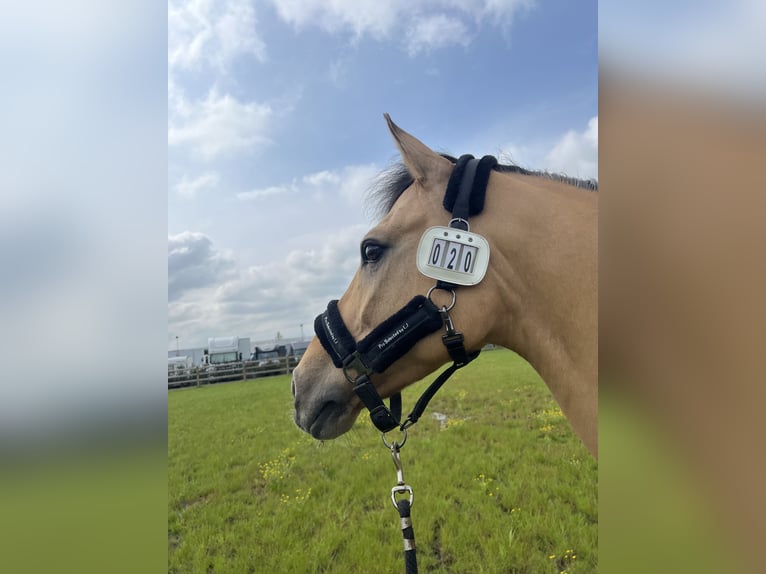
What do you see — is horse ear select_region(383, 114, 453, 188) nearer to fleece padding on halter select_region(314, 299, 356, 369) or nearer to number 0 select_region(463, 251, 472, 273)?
number 0 select_region(463, 251, 472, 273)

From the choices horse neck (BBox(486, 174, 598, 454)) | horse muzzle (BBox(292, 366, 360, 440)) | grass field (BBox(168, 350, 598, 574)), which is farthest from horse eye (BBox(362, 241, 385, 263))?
grass field (BBox(168, 350, 598, 574))

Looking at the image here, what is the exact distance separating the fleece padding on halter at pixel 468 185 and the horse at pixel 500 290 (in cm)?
3

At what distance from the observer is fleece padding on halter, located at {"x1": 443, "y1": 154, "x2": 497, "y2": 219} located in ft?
5.18

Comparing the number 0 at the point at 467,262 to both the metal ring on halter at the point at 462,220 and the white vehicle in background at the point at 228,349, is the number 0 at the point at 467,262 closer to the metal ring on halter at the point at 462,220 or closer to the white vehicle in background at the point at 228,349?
the metal ring on halter at the point at 462,220

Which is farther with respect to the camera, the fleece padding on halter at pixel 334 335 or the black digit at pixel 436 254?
the fleece padding on halter at pixel 334 335

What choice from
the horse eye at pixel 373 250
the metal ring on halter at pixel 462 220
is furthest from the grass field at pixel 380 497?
the metal ring on halter at pixel 462 220

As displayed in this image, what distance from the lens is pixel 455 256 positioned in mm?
1539

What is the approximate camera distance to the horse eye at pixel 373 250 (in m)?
1.70

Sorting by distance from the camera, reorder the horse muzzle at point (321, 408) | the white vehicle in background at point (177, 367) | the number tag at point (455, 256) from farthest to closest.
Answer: the white vehicle in background at point (177, 367)
the horse muzzle at point (321, 408)
the number tag at point (455, 256)

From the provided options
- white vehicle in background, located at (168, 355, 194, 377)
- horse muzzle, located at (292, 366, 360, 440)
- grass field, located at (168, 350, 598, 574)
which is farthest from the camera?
white vehicle in background, located at (168, 355, 194, 377)

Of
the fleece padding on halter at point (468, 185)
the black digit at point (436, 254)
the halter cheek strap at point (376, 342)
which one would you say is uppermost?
the fleece padding on halter at point (468, 185)
